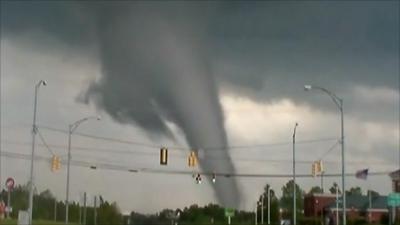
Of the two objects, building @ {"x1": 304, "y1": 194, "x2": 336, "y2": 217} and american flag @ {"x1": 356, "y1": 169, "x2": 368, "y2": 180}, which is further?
building @ {"x1": 304, "y1": 194, "x2": 336, "y2": 217}

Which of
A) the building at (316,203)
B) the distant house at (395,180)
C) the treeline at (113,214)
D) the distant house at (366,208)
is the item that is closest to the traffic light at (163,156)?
the treeline at (113,214)

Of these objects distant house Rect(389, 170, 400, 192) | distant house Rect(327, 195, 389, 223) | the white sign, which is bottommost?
the white sign

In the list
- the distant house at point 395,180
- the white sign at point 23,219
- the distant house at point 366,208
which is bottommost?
the white sign at point 23,219

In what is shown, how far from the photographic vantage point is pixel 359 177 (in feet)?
188

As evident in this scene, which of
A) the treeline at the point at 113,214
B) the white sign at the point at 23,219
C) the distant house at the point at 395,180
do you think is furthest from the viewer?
the distant house at the point at 395,180

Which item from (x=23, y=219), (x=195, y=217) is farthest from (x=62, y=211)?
(x=23, y=219)

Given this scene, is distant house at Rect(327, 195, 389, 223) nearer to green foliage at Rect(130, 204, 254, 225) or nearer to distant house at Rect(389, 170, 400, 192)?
distant house at Rect(389, 170, 400, 192)

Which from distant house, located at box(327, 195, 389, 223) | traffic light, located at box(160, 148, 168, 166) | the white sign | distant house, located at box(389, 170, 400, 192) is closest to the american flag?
traffic light, located at box(160, 148, 168, 166)

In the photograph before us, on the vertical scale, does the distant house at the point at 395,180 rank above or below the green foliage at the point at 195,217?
above

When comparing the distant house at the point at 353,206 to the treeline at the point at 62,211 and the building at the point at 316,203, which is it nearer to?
the building at the point at 316,203

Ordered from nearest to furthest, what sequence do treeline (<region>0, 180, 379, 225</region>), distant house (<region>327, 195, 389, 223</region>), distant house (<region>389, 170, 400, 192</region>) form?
1. treeline (<region>0, 180, 379, 225</region>)
2. distant house (<region>389, 170, 400, 192</region>)
3. distant house (<region>327, 195, 389, 223</region>)

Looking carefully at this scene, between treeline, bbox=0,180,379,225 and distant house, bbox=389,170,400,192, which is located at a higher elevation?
distant house, bbox=389,170,400,192

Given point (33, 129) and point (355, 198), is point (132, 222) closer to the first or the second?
point (33, 129)

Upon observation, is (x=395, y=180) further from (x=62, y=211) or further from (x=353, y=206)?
(x=62, y=211)
